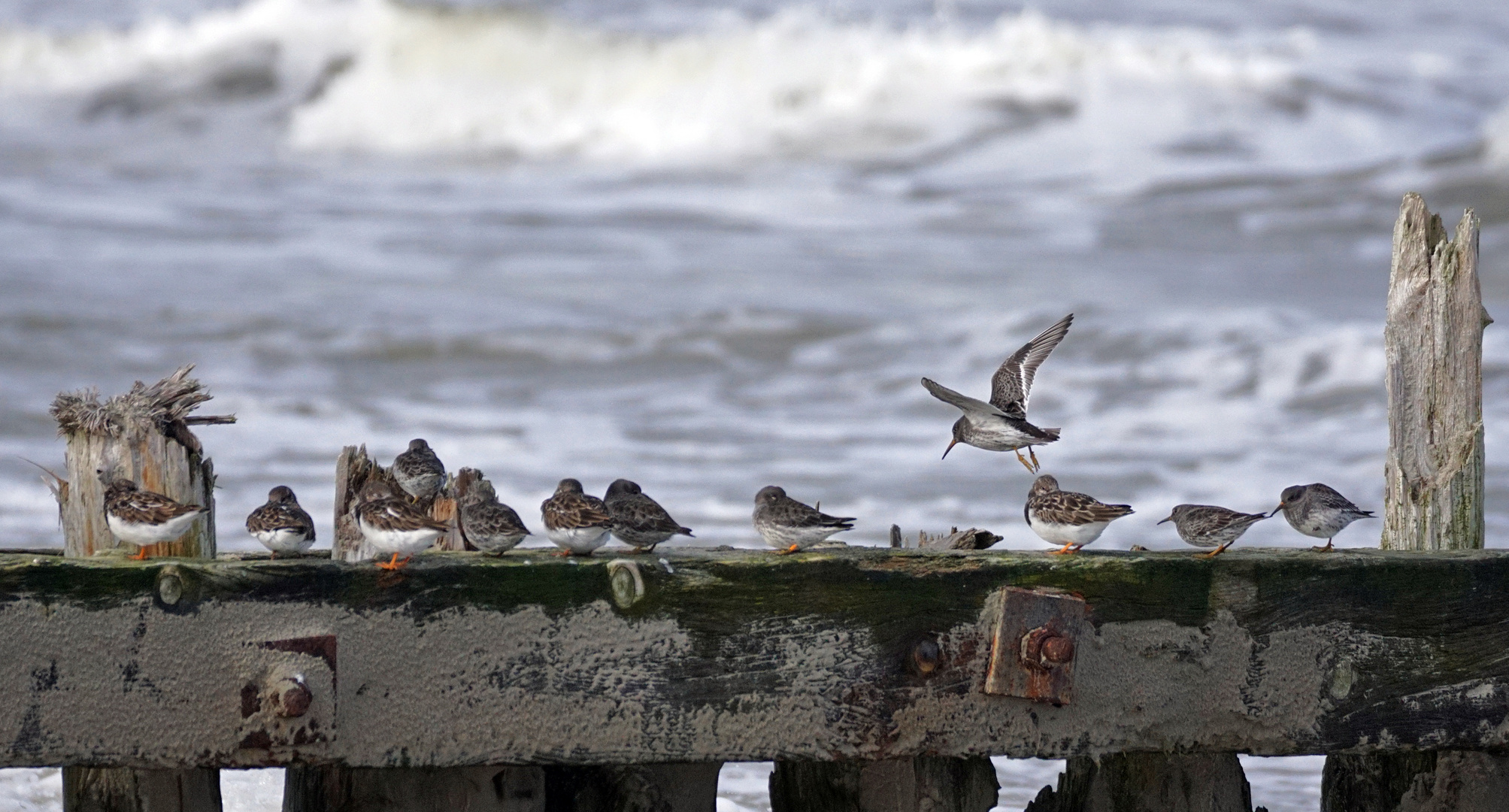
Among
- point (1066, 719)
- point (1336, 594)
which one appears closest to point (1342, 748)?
point (1336, 594)

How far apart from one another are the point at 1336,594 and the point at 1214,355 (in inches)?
595

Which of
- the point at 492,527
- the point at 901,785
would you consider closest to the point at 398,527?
the point at 492,527

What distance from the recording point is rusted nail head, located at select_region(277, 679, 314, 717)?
13.8 ft

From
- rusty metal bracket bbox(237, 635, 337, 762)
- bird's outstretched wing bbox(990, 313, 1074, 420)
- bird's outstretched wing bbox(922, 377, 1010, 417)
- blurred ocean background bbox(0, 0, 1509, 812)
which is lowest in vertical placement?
rusty metal bracket bbox(237, 635, 337, 762)

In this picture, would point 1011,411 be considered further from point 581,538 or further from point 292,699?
point 292,699

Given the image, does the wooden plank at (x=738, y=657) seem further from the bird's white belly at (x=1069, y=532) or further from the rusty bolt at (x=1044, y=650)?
the bird's white belly at (x=1069, y=532)

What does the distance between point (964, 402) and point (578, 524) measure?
7.10 feet

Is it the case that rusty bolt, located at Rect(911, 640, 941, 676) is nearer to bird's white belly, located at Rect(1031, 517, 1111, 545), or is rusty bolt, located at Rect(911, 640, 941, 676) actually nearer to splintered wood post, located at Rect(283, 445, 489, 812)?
bird's white belly, located at Rect(1031, 517, 1111, 545)

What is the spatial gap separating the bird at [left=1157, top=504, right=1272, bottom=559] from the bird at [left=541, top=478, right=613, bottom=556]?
190cm

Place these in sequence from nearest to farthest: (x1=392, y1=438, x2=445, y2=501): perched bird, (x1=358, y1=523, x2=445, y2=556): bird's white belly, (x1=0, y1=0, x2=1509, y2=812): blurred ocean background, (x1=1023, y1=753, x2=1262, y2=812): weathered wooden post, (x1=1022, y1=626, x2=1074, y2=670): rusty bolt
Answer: (x1=1022, y1=626, x2=1074, y2=670): rusty bolt → (x1=358, y1=523, x2=445, y2=556): bird's white belly → (x1=1023, y1=753, x2=1262, y2=812): weathered wooden post → (x1=392, y1=438, x2=445, y2=501): perched bird → (x1=0, y1=0, x2=1509, y2=812): blurred ocean background

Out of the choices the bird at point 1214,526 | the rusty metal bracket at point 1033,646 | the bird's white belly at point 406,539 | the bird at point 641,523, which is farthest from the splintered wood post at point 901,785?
the bird's white belly at point 406,539

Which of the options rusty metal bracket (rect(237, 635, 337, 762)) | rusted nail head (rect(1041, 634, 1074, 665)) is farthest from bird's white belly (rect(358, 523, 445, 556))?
rusted nail head (rect(1041, 634, 1074, 665))

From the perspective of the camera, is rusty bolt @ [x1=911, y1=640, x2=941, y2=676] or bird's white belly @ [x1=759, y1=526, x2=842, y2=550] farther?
bird's white belly @ [x1=759, y1=526, x2=842, y2=550]

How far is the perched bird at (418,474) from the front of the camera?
19.4 feet
